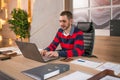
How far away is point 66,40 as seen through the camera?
2.16m

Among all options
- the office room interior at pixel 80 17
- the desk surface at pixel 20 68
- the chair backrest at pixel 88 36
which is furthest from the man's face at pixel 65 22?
the office room interior at pixel 80 17

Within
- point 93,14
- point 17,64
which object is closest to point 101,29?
point 93,14

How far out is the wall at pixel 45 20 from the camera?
437cm

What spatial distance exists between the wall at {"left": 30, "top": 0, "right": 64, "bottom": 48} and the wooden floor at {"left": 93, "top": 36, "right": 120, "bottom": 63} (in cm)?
134

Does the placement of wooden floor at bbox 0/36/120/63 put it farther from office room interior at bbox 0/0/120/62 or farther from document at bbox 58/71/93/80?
document at bbox 58/71/93/80

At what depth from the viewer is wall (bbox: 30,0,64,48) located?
4371 mm

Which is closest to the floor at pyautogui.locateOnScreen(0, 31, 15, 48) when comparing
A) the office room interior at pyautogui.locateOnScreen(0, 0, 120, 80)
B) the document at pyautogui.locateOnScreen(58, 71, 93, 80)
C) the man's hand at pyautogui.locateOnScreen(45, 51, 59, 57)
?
the office room interior at pyautogui.locateOnScreen(0, 0, 120, 80)

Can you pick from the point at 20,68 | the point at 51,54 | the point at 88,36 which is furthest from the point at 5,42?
the point at 20,68

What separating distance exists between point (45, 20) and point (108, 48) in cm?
198

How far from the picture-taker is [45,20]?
15.0 ft

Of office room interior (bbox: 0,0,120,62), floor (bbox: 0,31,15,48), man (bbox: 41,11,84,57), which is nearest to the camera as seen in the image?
man (bbox: 41,11,84,57)

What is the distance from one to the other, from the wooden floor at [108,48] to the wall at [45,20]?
4.41ft

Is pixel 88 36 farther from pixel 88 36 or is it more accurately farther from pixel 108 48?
pixel 108 48

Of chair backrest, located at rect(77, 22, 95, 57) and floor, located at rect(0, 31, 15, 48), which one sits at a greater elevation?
chair backrest, located at rect(77, 22, 95, 57)
